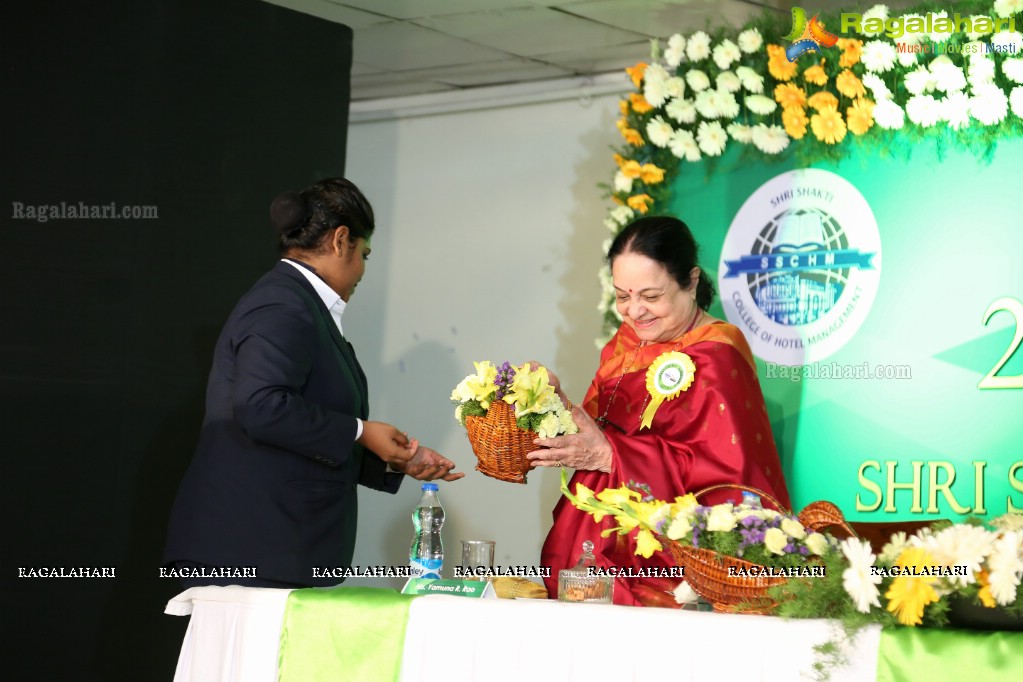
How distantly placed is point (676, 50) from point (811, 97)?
576 mm

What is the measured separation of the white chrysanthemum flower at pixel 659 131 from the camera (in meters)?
4.34

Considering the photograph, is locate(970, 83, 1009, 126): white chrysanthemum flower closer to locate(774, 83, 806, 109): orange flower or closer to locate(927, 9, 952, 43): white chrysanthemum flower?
locate(927, 9, 952, 43): white chrysanthemum flower

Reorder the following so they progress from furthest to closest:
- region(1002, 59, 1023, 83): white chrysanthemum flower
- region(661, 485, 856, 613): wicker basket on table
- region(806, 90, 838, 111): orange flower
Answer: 1. region(806, 90, 838, 111): orange flower
2. region(1002, 59, 1023, 83): white chrysanthemum flower
3. region(661, 485, 856, 613): wicker basket on table

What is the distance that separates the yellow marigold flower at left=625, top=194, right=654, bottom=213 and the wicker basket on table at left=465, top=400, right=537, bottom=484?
207 cm

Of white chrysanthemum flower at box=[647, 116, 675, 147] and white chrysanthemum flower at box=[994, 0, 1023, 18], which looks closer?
A: white chrysanthemum flower at box=[994, 0, 1023, 18]

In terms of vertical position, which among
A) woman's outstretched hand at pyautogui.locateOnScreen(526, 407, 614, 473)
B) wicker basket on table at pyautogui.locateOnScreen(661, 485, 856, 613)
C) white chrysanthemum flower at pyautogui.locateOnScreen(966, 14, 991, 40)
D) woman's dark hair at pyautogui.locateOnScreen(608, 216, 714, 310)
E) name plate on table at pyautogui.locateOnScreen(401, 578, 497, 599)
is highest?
white chrysanthemum flower at pyautogui.locateOnScreen(966, 14, 991, 40)

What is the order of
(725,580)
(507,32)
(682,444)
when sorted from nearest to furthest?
(725,580)
(682,444)
(507,32)

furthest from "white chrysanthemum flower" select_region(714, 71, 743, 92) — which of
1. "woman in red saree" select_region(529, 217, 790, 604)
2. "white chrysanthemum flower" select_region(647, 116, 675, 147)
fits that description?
"woman in red saree" select_region(529, 217, 790, 604)

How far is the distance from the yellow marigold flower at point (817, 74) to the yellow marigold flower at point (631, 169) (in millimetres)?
693

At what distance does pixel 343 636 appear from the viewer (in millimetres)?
2170

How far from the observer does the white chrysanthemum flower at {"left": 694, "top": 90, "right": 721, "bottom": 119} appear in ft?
13.9

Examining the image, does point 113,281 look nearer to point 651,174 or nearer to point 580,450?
point 580,450

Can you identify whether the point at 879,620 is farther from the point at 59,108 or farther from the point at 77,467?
the point at 59,108

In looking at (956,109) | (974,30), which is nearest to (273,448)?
(956,109)
